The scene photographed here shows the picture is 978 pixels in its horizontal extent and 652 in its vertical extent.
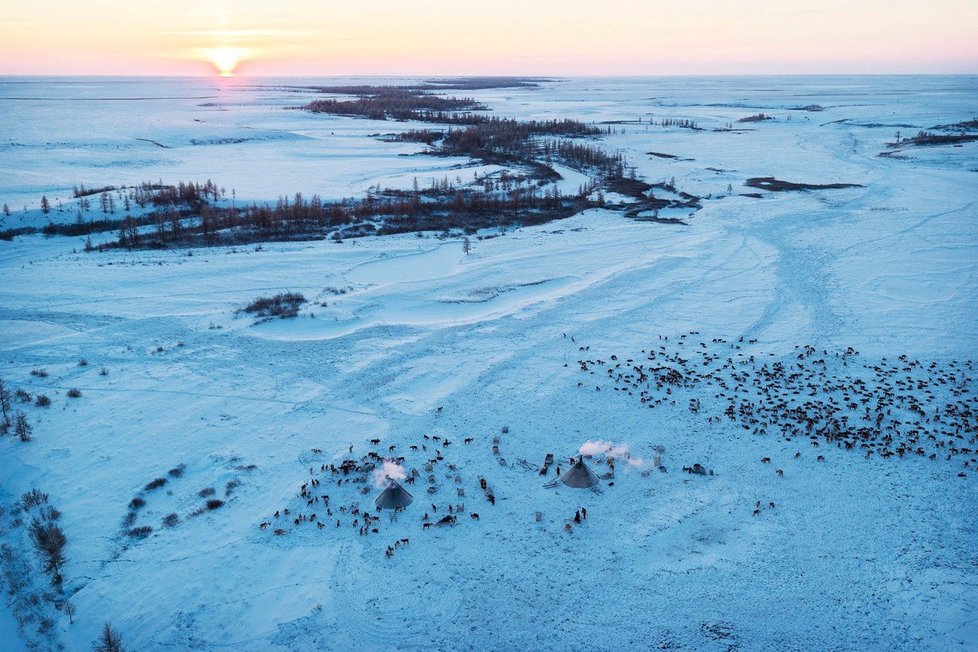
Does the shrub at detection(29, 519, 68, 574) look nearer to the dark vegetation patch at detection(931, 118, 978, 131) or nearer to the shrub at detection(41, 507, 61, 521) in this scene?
the shrub at detection(41, 507, 61, 521)

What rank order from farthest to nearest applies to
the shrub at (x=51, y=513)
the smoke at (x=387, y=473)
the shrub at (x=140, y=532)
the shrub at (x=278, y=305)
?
1. the shrub at (x=278, y=305)
2. the smoke at (x=387, y=473)
3. the shrub at (x=51, y=513)
4. the shrub at (x=140, y=532)

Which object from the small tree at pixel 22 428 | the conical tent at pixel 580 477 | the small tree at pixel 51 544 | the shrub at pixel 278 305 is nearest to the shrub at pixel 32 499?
the small tree at pixel 51 544

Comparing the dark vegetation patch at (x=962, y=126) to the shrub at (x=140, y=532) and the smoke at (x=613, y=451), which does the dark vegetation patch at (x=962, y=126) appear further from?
the shrub at (x=140, y=532)

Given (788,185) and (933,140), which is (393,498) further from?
(933,140)

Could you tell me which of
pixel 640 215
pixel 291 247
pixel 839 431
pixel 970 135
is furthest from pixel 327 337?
pixel 970 135

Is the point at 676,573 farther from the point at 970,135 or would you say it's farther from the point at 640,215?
the point at 970,135
